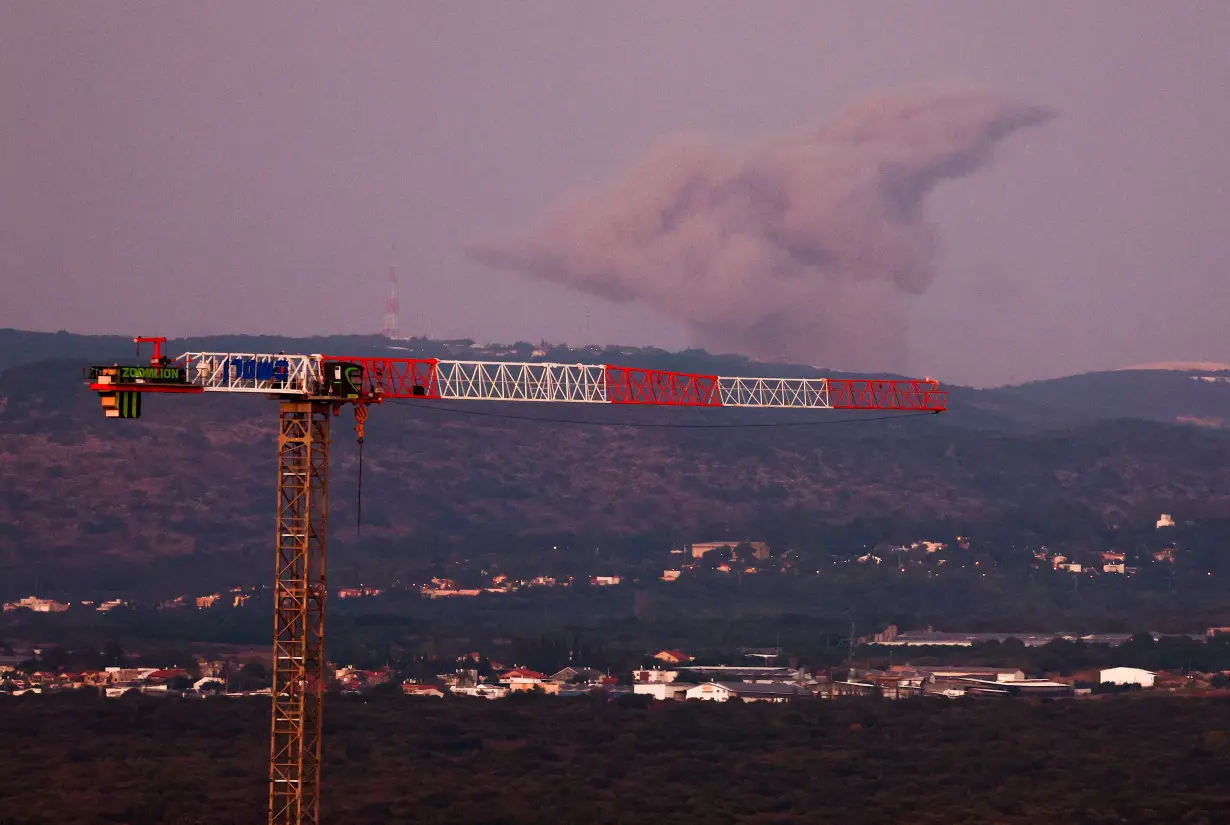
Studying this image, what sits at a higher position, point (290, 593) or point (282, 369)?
point (282, 369)

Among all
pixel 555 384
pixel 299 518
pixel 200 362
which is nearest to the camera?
pixel 299 518

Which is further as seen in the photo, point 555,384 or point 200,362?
point 555,384

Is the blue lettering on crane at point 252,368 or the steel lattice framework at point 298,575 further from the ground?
the blue lettering on crane at point 252,368

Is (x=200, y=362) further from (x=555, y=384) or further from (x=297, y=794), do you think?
(x=555, y=384)

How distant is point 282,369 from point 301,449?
16.9 ft

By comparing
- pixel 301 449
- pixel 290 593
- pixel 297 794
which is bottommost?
pixel 297 794

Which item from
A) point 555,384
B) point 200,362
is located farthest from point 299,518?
point 555,384

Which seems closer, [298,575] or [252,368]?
[298,575]

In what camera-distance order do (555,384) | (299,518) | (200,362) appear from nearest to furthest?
(299,518), (200,362), (555,384)

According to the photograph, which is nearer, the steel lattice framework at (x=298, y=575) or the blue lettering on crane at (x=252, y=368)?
the steel lattice framework at (x=298, y=575)

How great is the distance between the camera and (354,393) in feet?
474

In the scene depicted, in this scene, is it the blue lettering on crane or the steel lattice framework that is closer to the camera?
the steel lattice framework

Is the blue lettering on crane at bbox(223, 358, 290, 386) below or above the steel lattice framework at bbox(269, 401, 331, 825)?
above

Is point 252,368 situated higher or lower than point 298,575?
higher
